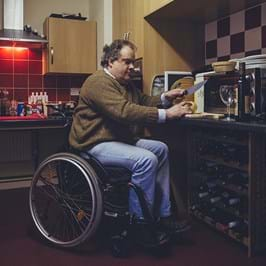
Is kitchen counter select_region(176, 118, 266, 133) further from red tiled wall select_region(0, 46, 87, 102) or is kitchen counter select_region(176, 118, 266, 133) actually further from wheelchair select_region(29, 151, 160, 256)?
red tiled wall select_region(0, 46, 87, 102)

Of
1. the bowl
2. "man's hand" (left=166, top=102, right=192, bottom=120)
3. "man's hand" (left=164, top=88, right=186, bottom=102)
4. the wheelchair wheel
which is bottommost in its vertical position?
the wheelchair wheel

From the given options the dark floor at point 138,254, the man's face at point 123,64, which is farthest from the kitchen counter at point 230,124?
the dark floor at point 138,254

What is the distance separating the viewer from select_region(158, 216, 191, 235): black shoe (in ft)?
6.51

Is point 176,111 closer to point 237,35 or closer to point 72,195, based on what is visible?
point 72,195

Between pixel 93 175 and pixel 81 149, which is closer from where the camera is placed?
pixel 93 175

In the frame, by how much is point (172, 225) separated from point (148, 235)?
19 cm

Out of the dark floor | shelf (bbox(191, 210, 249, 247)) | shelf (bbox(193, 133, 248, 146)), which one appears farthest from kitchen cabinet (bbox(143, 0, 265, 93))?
the dark floor

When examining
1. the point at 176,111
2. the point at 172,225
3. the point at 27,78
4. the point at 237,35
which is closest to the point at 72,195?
the point at 172,225

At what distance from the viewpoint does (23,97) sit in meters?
3.79

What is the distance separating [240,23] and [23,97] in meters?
2.16

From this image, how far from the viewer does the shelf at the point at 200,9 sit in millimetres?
2488

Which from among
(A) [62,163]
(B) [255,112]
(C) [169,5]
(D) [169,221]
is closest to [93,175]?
(A) [62,163]

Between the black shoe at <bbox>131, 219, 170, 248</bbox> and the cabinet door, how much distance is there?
147cm

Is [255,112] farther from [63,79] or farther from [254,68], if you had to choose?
[63,79]
